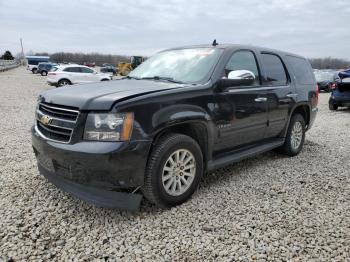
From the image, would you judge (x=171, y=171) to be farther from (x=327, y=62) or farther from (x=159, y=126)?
(x=327, y=62)

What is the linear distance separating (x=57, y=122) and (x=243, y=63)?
257 centimetres

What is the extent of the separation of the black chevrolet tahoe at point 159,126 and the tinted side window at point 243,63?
0.01 m

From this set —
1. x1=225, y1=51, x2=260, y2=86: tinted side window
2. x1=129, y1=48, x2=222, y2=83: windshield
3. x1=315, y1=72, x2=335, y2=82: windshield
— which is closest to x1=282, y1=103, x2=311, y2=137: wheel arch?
x1=225, y1=51, x2=260, y2=86: tinted side window

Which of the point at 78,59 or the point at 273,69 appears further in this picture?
the point at 78,59

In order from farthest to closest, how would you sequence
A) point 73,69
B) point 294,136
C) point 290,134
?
point 73,69 → point 294,136 → point 290,134

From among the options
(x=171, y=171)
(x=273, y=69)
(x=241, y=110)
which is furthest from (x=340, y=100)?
(x=171, y=171)

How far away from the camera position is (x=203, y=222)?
3377mm

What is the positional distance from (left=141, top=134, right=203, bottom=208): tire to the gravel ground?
0.15 m

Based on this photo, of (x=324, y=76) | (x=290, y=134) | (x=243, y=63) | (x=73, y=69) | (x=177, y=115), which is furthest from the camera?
(x=324, y=76)

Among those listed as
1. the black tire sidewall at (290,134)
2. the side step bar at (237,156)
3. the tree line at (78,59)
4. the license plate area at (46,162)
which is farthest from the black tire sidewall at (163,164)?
the tree line at (78,59)

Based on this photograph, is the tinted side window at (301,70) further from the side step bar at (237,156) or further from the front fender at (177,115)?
the front fender at (177,115)

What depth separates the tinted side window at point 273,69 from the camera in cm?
506

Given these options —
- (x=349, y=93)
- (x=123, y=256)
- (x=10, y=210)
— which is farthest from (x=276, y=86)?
(x=349, y=93)

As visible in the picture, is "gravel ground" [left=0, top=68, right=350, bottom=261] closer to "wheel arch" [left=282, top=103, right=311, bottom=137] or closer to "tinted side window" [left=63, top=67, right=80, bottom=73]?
"wheel arch" [left=282, top=103, right=311, bottom=137]
